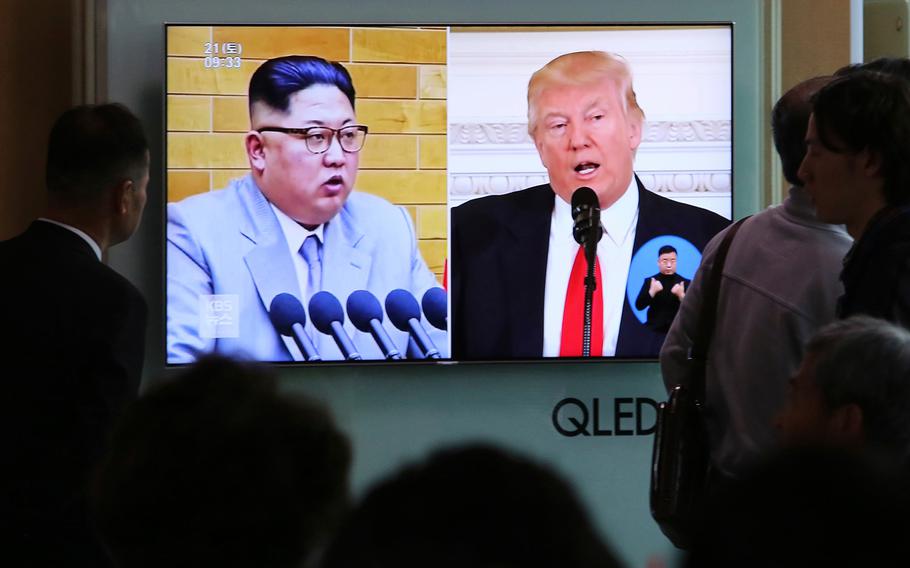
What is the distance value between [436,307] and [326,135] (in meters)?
0.69

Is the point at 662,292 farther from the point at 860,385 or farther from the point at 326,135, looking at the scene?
the point at 860,385

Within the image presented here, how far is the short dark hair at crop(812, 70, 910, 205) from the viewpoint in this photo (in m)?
2.47

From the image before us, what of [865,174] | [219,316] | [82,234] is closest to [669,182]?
[219,316]

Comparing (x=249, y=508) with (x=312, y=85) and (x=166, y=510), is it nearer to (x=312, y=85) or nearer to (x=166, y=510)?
(x=166, y=510)

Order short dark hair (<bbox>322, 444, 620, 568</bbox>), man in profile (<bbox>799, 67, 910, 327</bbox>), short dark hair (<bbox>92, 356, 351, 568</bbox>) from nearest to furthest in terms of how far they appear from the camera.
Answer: short dark hair (<bbox>322, 444, 620, 568</bbox>) → short dark hair (<bbox>92, 356, 351, 568</bbox>) → man in profile (<bbox>799, 67, 910, 327</bbox>)

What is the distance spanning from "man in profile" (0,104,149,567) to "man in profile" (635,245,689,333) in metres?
2.41

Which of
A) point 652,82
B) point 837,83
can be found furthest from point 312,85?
point 837,83

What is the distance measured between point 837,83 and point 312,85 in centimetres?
234

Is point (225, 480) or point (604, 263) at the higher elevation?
point (604, 263)

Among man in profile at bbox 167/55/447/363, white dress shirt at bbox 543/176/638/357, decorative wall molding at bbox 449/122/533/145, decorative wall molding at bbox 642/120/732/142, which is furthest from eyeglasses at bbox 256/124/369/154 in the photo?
decorative wall molding at bbox 642/120/732/142

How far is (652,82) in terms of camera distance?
4.63 m

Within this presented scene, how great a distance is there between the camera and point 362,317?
14.9ft

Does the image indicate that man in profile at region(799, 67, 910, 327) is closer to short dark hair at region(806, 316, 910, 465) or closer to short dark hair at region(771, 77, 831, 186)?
short dark hair at region(771, 77, 831, 186)

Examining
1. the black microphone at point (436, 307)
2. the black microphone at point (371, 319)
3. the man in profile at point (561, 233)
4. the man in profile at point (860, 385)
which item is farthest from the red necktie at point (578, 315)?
the man in profile at point (860, 385)
